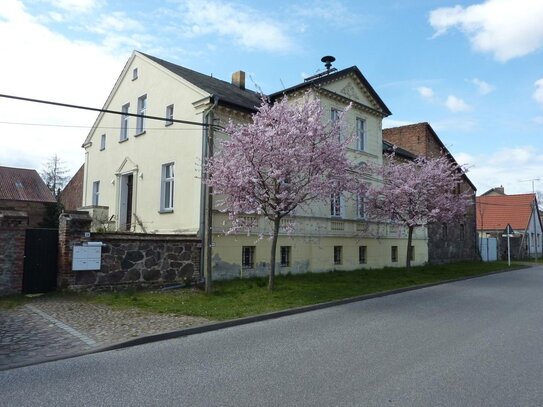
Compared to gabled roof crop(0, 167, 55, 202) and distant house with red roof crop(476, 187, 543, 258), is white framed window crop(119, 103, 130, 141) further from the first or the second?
distant house with red roof crop(476, 187, 543, 258)

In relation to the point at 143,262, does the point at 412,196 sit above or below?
above

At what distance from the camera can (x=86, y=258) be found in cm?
1227

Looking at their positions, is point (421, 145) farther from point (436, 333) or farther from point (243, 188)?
point (436, 333)

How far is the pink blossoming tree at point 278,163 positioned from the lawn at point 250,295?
3.84ft

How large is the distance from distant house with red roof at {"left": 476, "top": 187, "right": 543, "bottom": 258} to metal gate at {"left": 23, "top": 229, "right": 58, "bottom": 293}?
44.6 metres

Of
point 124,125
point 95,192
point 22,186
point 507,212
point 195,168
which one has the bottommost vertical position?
point 95,192

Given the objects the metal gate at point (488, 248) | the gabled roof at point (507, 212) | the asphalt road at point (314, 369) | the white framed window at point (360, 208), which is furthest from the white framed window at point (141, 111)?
the gabled roof at point (507, 212)

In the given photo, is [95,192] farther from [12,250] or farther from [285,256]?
[12,250]

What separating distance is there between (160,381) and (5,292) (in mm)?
7981

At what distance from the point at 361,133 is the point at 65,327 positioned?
1778 cm

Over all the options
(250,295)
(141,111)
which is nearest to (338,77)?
(141,111)

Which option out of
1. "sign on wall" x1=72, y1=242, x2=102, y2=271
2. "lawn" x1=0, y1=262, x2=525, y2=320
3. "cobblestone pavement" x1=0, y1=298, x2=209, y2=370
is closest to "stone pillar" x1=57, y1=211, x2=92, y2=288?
"sign on wall" x1=72, y1=242, x2=102, y2=271

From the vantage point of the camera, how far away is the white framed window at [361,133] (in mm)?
22609

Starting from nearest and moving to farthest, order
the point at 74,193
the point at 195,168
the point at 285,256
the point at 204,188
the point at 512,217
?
the point at 204,188
the point at 195,168
the point at 285,256
the point at 74,193
the point at 512,217
